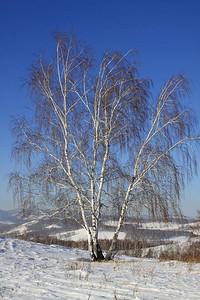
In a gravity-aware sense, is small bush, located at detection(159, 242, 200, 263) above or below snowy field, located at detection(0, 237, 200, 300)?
below

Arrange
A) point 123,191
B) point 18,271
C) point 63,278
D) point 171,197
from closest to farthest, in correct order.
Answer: point 63,278, point 18,271, point 171,197, point 123,191

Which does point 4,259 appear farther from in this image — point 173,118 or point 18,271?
point 173,118

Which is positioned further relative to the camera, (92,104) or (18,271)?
(92,104)

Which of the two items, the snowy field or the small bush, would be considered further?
the small bush

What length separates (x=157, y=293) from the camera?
5164 millimetres

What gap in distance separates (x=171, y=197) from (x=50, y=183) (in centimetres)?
414

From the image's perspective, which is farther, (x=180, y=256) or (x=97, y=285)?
(x=180, y=256)

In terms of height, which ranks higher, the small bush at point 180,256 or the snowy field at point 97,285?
the snowy field at point 97,285

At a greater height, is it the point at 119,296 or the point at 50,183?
the point at 50,183

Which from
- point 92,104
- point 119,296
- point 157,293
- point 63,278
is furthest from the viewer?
point 92,104

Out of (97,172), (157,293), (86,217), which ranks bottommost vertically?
(157,293)

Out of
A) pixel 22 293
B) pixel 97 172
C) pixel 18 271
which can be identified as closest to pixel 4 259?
pixel 18 271

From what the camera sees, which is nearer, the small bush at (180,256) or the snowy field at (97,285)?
the snowy field at (97,285)

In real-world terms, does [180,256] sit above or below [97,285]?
below
